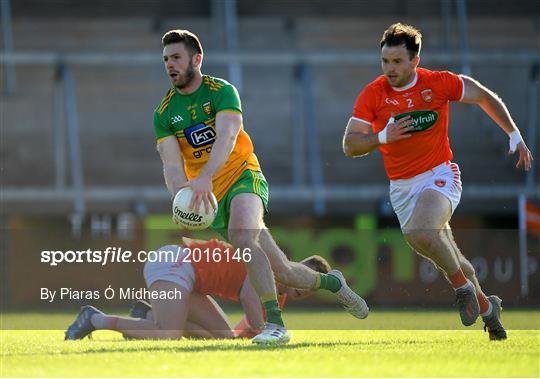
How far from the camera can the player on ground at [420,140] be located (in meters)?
8.14

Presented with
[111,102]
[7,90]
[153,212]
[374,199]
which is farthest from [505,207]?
[7,90]

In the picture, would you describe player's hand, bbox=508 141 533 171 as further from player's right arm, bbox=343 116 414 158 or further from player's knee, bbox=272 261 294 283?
player's knee, bbox=272 261 294 283

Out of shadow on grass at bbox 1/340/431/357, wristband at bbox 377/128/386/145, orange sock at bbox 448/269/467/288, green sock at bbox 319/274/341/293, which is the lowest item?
shadow on grass at bbox 1/340/431/357

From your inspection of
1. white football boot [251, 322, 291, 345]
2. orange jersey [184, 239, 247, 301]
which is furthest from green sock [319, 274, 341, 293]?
white football boot [251, 322, 291, 345]

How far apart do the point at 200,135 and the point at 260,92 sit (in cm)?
1483

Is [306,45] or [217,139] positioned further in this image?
[306,45]

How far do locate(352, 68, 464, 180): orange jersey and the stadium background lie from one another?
29.4 ft

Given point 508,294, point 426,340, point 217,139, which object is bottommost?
point 508,294

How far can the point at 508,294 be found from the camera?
1616 centimetres

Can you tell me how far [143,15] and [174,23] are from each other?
2.35 ft

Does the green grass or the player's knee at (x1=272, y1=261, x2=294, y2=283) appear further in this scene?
the player's knee at (x1=272, y1=261, x2=294, y2=283)

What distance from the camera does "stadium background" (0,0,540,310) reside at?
64.6ft

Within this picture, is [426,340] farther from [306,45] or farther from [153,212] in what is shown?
[306,45]

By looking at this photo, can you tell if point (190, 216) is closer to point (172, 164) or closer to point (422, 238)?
point (172, 164)
